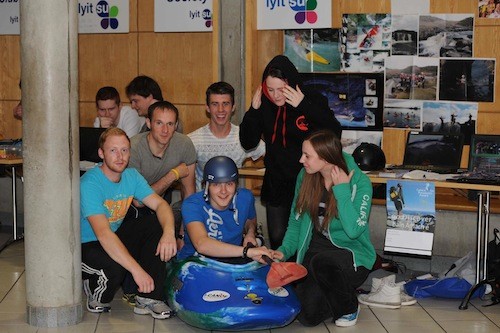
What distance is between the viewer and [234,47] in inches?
323

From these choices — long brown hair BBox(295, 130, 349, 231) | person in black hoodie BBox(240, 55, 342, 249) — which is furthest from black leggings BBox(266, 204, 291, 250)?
long brown hair BBox(295, 130, 349, 231)

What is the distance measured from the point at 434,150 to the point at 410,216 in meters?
0.83

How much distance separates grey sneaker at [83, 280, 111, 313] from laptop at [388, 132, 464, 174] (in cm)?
245

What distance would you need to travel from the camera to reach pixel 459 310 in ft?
21.2

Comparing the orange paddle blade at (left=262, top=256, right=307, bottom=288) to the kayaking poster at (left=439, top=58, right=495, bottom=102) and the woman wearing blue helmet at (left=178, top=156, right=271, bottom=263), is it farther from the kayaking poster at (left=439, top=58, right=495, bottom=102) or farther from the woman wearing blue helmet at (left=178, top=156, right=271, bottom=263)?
the kayaking poster at (left=439, top=58, right=495, bottom=102)

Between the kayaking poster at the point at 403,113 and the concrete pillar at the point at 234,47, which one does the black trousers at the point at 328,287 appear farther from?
the concrete pillar at the point at 234,47

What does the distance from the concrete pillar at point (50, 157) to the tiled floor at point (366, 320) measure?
0.21 metres

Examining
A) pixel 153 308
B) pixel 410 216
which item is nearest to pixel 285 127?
pixel 410 216

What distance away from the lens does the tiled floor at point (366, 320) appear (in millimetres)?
5973

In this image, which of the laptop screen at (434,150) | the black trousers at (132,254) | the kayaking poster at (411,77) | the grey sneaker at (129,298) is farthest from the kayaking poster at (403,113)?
the grey sneaker at (129,298)

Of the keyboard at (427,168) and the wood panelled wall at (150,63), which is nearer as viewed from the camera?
the keyboard at (427,168)

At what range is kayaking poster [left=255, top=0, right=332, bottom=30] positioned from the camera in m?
8.06

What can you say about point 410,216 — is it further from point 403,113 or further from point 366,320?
point 403,113

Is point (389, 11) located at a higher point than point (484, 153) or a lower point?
higher
